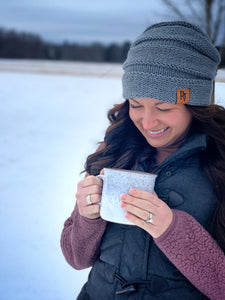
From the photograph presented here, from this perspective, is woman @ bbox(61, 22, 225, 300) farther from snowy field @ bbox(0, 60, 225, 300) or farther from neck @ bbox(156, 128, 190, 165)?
snowy field @ bbox(0, 60, 225, 300)

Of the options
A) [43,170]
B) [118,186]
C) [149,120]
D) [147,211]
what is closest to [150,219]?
[147,211]

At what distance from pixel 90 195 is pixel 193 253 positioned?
37 cm

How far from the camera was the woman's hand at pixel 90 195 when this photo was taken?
3.46 feet

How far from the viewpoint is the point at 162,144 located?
3.93 feet

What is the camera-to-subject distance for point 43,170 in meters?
3.37

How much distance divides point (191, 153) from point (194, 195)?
0.15 meters

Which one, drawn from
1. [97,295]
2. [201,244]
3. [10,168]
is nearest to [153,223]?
[201,244]

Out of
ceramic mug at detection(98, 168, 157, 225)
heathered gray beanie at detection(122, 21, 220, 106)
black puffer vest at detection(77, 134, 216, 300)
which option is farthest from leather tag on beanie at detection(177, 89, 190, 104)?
ceramic mug at detection(98, 168, 157, 225)

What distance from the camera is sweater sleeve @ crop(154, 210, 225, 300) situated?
1005 millimetres

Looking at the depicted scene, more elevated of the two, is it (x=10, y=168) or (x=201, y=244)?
(x=201, y=244)

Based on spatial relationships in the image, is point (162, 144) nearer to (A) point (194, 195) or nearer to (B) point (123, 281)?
(A) point (194, 195)

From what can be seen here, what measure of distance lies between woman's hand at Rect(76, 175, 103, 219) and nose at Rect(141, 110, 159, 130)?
0.84 ft

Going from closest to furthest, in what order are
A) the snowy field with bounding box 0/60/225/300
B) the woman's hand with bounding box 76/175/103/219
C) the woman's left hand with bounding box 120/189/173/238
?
the woman's left hand with bounding box 120/189/173/238
the woman's hand with bounding box 76/175/103/219
the snowy field with bounding box 0/60/225/300

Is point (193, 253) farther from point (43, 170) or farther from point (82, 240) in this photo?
point (43, 170)
